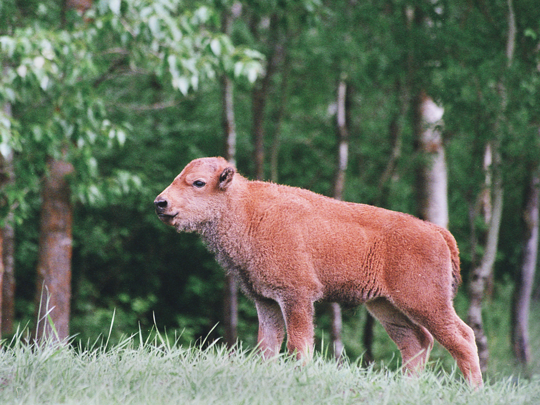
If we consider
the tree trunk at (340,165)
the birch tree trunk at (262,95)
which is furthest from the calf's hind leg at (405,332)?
the birch tree trunk at (262,95)

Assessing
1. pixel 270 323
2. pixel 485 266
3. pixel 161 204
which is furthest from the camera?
pixel 485 266

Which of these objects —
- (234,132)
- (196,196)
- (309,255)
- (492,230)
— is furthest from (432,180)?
(196,196)

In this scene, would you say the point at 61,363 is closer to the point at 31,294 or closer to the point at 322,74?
the point at 322,74

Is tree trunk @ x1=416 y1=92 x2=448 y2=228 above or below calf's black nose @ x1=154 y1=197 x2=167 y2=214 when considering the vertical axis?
below

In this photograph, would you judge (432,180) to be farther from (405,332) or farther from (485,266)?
(405,332)

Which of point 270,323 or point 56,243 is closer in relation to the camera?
point 270,323

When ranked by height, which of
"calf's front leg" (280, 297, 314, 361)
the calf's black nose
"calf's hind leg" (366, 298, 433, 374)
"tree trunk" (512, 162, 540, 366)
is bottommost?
"tree trunk" (512, 162, 540, 366)

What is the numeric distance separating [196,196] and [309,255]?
1.00 metres

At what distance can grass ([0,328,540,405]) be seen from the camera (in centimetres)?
365

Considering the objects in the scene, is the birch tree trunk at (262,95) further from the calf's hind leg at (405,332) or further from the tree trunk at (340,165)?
the calf's hind leg at (405,332)

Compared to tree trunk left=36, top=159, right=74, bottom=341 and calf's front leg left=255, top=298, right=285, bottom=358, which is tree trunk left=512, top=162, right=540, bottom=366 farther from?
tree trunk left=36, top=159, right=74, bottom=341

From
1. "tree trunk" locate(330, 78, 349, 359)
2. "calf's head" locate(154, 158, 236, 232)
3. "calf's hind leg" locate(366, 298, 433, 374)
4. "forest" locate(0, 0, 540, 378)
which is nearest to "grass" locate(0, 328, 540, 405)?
"forest" locate(0, 0, 540, 378)

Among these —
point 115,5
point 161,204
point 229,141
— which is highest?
point 115,5

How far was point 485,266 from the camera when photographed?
780cm
